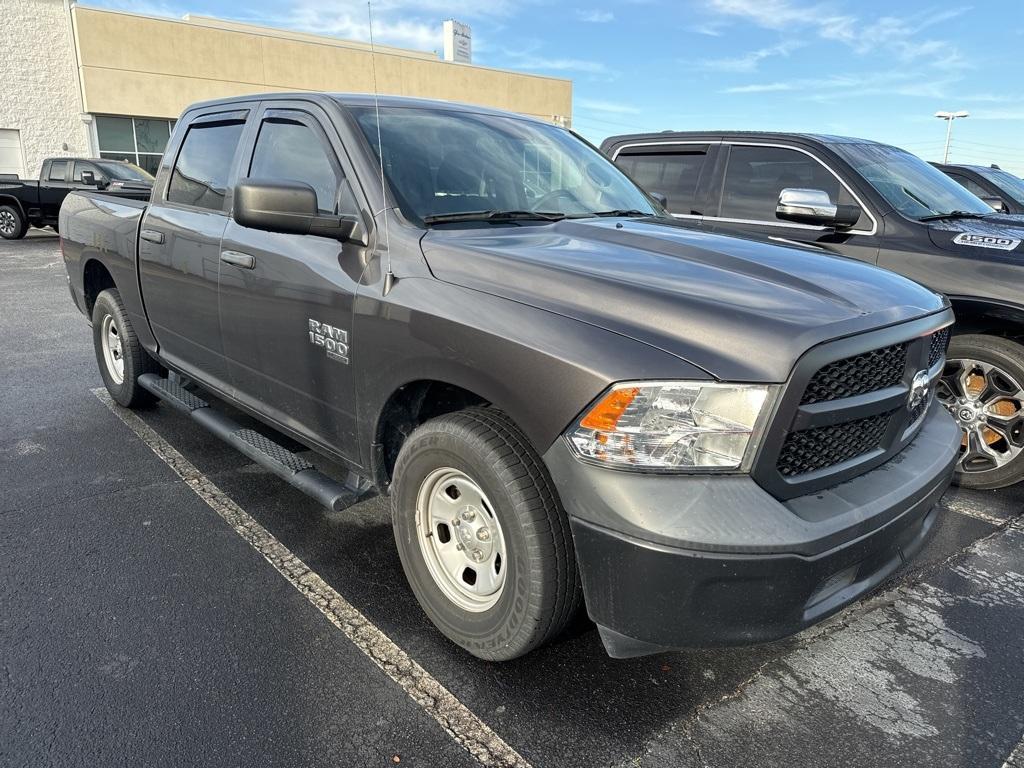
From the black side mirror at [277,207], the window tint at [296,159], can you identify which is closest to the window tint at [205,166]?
the window tint at [296,159]

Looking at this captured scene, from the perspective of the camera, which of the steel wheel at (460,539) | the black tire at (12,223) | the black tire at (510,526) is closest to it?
the black tire at (510,526)

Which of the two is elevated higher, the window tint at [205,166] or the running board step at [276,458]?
the window tint at [205,166]

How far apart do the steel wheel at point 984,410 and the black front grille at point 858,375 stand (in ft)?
6.90

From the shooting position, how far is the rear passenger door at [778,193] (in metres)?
4.75

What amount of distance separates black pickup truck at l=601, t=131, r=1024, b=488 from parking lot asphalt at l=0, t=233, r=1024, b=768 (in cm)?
81

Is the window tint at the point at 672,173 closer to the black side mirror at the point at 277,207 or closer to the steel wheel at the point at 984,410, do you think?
the steel wheel at the point at 984,410

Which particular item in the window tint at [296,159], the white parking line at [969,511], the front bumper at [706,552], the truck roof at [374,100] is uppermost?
the truck roof at [374,100]

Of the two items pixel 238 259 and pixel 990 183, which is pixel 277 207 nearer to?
pixel 238 259

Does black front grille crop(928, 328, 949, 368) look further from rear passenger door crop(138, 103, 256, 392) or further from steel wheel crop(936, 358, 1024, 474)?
rear passenger door crop(138, 103, 256, 392)

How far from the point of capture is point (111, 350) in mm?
5242

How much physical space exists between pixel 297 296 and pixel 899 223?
12.3ft

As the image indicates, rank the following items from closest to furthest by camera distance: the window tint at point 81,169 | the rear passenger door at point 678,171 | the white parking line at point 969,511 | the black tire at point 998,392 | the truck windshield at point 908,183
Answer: the white parking line at point 969,511, the black tire at point 998,392, the truck windshield at point 908,183, the rear passenger door at point 678,171, the window tint at point 81,169

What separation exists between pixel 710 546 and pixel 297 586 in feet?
6.17

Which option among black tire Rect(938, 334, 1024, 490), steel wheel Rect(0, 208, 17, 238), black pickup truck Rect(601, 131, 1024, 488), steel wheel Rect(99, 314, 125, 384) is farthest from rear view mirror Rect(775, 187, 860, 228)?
steel wheel Rect(0, 208, 17, 238)
